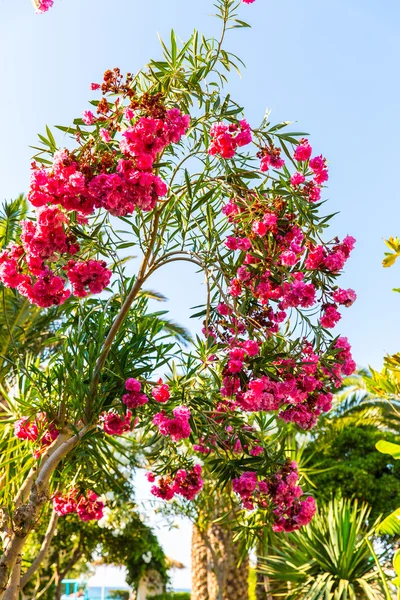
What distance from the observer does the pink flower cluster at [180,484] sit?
4.57 meters

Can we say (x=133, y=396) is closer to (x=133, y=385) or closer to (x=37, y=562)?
(x=133, y=385)

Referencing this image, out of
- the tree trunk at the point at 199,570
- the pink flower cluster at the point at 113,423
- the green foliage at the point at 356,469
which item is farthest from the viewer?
the green foliage at the point at 356,469

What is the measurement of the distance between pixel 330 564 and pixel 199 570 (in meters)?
6.00

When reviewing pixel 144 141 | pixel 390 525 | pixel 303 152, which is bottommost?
pixel 390 525

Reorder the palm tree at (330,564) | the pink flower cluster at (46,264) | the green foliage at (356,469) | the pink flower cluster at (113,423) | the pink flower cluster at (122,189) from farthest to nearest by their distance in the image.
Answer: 1. the green foliage at (356,469)
2. the palm tree at (330,564)
3. the pink flower cluster at (113,423)
4. the pink flower cluster at (46,264)
5. the pink flower cluster at (122,189)

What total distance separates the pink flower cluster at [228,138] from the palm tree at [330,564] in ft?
16.8

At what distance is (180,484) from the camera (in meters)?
4.56

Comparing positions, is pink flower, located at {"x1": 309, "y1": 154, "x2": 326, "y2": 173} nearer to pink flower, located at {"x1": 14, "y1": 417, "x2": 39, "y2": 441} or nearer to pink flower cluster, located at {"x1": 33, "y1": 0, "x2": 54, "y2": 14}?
pink flower cluster, located at {"x1": 33, "y1": 0, "x2": 54, "y2": 14}

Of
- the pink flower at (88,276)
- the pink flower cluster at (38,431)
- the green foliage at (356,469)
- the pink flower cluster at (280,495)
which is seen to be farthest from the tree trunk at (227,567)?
the pink flower at (88,276)

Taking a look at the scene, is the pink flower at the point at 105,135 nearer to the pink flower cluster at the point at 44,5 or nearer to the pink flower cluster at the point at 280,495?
the pink flower cluster at the point at 44,5

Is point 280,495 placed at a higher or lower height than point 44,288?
lower

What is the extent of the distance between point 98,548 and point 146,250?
462 inches

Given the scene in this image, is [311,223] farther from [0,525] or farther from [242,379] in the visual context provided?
[0,525]

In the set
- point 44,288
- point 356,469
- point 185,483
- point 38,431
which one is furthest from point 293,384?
point 356,469
